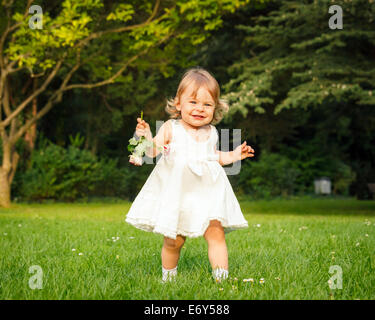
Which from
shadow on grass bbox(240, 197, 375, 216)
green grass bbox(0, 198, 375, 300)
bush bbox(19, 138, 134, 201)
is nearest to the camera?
green grass bbox(0, 198, 375, 300)

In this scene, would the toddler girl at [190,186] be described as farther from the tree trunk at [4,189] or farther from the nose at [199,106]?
the tree trunk at [4,189]

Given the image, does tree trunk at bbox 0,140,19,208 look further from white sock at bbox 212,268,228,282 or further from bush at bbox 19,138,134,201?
white sock at bbox 212,268,228,282

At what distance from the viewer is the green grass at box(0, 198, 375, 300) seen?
3.25 metres

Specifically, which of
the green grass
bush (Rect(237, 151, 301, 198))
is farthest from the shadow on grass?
the green grass

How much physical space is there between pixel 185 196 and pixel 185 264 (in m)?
1.10

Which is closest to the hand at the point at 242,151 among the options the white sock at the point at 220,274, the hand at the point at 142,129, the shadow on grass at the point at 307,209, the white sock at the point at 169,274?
the hand at the point at 142,129

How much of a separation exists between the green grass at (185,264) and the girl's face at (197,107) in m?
1.26

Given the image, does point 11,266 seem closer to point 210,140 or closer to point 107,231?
point 210,140

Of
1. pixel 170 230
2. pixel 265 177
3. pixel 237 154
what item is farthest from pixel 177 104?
pixel 265 177

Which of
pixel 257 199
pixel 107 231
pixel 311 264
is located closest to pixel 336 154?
pixel 257 199

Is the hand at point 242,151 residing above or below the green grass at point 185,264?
above

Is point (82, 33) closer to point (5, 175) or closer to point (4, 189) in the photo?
point (5, 175)

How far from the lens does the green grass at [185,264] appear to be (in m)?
3.25
